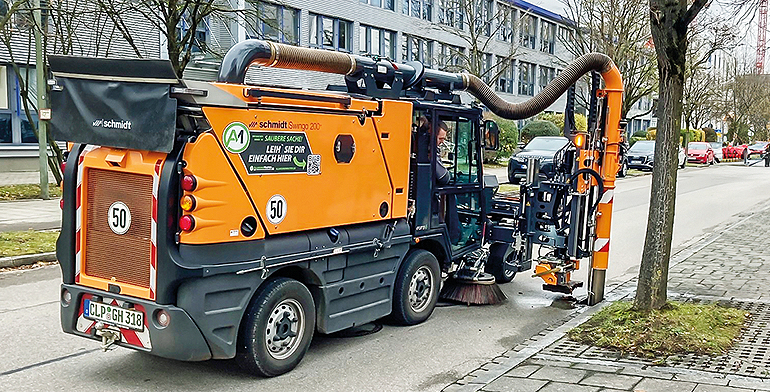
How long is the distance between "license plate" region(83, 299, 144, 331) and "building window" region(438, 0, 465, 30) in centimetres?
3396

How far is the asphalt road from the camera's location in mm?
6242

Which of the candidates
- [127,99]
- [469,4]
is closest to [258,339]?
[127,99]

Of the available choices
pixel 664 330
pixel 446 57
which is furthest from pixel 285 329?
pixel 446 57

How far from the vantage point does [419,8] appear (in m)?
43.8

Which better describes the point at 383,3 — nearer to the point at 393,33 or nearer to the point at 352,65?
the point at 393,33

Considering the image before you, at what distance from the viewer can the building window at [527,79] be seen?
57.0 meters

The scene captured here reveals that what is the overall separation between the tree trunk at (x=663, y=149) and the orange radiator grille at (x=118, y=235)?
15.6 ft

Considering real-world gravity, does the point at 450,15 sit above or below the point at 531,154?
above

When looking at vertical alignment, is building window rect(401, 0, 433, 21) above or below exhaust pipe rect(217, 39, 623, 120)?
above

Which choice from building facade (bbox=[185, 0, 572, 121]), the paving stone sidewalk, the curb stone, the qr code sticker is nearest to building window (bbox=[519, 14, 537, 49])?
building facade (bbox=[185, 0, 572, 121])

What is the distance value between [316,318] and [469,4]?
92.6 feet

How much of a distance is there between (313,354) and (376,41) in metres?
34.8

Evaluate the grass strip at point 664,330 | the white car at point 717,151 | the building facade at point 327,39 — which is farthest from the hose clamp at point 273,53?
the white car at point 717,151

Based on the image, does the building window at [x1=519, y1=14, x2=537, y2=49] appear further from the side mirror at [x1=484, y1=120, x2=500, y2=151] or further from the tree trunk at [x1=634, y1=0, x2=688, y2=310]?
the tree trunk at [x1=634, y1=0, x2=688, y2=310]
